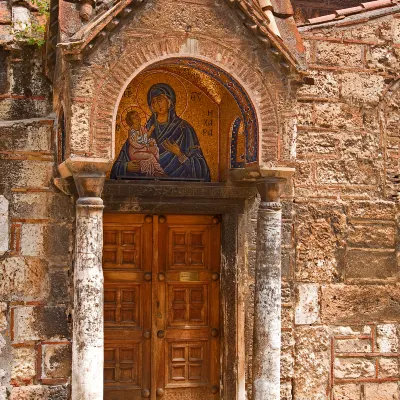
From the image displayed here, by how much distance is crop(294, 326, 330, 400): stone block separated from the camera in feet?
23.7

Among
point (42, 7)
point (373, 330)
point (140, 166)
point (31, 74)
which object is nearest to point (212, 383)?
point (373, 330)

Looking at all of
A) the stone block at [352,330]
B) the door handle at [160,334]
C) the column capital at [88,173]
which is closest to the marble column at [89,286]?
the column capital at [88,173]

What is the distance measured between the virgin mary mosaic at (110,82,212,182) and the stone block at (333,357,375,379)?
2365 millimetres

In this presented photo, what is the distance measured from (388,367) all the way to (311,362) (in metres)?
0.84

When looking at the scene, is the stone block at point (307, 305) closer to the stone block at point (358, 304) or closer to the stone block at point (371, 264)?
the stone block at point (358, 304)

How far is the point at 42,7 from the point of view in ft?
23.1

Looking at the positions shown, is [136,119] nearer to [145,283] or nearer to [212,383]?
[145,283]

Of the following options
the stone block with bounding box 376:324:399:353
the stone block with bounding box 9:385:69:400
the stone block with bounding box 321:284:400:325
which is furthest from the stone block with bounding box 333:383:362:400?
the stone block with bounding box 9:385:69:400

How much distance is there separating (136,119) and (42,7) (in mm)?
1445

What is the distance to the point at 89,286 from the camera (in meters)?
5.80

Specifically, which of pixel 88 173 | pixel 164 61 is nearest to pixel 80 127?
pixel 88 173

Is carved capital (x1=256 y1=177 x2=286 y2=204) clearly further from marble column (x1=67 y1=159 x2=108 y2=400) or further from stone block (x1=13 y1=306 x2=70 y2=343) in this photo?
stone block (x1=13 y1=306 x2=70 y2=343)

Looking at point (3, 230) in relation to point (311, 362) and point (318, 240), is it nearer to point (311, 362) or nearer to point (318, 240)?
point (318, 240)

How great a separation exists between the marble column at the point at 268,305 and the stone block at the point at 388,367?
1.59 metres
